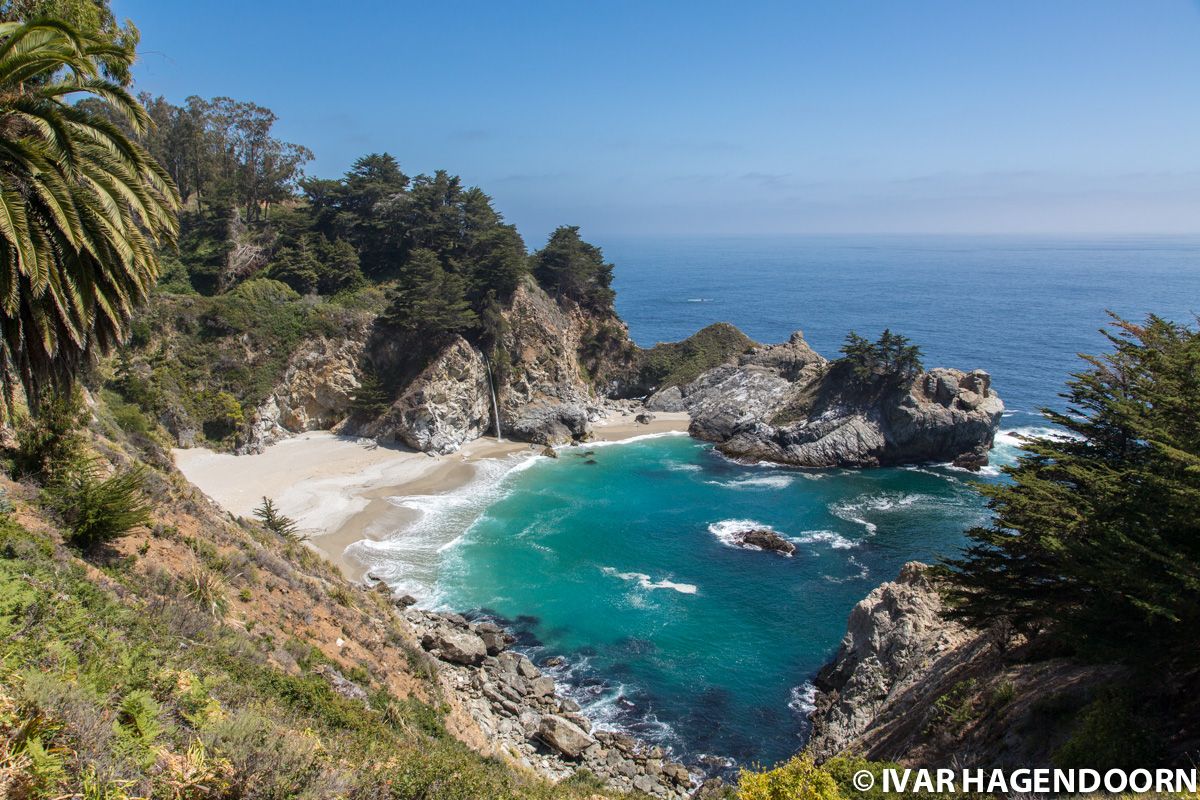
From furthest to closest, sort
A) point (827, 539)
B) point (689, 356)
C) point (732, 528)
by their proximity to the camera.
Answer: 1. point (689, 356)
2. point (732, 528)
3. point (827, 539)

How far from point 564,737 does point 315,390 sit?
37.2m

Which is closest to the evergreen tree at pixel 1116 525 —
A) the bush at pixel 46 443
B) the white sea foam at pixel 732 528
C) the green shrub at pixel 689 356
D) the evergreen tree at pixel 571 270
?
the white sea foam at pixel 732 528

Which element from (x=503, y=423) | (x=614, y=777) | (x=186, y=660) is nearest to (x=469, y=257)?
(x=503, y=423)

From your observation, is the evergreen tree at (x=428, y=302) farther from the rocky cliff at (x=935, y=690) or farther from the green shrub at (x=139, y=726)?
the green shrub at (x=139, y=726)

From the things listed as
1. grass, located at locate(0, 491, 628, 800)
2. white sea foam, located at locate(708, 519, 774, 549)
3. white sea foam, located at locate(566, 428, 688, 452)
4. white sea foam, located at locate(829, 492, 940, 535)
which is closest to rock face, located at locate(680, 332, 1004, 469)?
white sea foam, located at locate(566, 428, 688, 452)

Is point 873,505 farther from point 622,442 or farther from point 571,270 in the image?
point 571,270

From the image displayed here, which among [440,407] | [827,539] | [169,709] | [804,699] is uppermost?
[169,709]

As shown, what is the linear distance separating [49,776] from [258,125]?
74.8 metres

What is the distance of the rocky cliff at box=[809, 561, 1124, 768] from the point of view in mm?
12625

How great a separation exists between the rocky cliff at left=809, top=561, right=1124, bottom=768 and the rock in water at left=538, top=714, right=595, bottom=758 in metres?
7.47

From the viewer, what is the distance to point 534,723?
22.2m

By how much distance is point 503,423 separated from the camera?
2163 inches

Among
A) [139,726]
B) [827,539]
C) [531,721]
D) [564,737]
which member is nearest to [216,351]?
[531,721]

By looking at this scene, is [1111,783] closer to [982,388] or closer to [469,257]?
[982,388]
